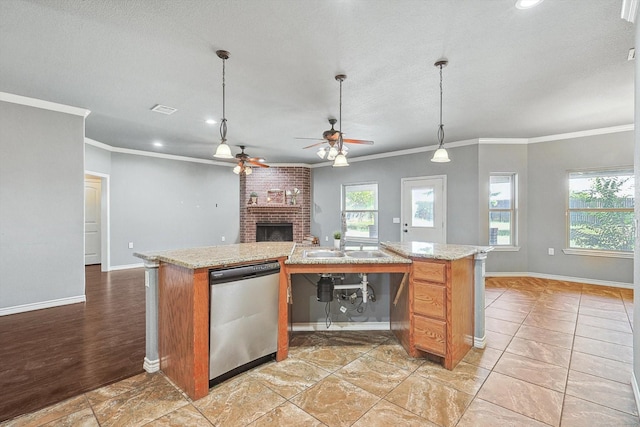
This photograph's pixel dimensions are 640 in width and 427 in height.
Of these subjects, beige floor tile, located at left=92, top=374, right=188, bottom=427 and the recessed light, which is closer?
beige floor tile, located at left=92, top=374, right=188, bottom=427

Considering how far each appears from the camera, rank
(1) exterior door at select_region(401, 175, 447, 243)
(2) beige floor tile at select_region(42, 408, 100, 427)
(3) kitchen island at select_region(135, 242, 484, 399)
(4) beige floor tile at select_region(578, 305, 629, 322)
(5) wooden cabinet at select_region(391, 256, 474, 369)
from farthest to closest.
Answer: (1) exterior door at select_region(401, 175, 447, 243) < (4) beige floor tile at select_region(578, 305, 629, 322) < (5) wooden cabinet at select_region(391, 256, 474, 369) < (3) kitchen island at select_region(135, 242, 484, 399) < (2) beige floor tile at select_region(42, 408, 100, 427)

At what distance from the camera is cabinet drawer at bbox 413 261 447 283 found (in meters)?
2.28

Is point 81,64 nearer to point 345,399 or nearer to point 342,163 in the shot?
point 342,163

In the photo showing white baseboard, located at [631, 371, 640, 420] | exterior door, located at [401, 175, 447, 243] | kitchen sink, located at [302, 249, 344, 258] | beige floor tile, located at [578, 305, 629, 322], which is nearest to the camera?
white baseboard, located at [631, 371, 640, 420]

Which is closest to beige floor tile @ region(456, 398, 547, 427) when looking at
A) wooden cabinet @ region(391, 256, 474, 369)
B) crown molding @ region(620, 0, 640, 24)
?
wooden cabinet @ region(391, 256, 474, 369)

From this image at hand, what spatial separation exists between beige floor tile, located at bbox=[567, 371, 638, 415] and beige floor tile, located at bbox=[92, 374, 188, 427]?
2.64m

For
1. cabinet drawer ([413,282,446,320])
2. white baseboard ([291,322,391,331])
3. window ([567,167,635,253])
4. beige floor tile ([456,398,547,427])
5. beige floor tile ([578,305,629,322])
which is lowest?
beige floor tile ([456,398,547,427])

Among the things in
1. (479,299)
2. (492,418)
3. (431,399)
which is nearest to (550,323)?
(479,299)

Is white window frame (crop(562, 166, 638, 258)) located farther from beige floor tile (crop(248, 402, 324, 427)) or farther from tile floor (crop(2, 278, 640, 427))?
beige floor tile (crop(248, 402, 324, 427))

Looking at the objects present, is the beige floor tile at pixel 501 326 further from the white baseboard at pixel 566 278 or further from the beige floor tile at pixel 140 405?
the beige floor tile at pixel 140 405

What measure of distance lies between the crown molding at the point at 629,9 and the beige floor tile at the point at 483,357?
8.42 feet

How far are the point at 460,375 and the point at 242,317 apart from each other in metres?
1.68

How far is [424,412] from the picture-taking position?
1773 mm

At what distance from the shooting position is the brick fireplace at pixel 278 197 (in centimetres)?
774
